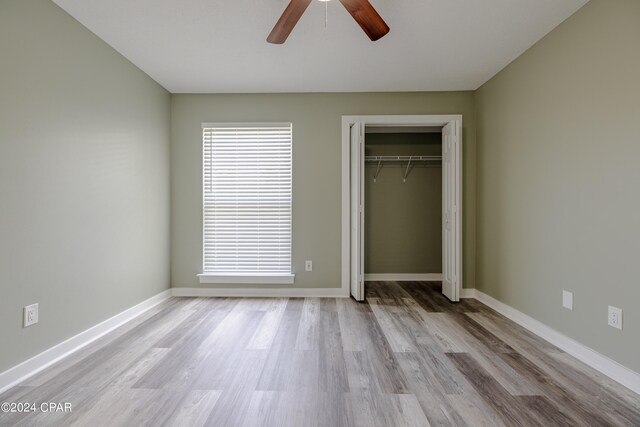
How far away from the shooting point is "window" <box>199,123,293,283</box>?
3883mm

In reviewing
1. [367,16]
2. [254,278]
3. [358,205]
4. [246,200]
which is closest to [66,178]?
[246,200]

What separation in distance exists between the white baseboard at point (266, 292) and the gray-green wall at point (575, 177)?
1.86 m

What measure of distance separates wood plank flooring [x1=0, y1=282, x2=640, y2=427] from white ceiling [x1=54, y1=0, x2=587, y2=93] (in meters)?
2.52

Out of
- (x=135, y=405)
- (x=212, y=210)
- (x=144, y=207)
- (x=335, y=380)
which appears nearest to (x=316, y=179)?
(x=212, y=210)

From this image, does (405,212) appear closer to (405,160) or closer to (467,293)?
(405,160)

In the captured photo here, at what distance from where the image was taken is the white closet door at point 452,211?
3.60 meters

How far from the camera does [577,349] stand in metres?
2.29

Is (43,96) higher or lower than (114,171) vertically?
higher

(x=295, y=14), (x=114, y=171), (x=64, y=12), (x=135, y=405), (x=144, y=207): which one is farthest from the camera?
(x=144, y=207)

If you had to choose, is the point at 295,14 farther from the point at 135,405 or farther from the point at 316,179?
the point at 135,405

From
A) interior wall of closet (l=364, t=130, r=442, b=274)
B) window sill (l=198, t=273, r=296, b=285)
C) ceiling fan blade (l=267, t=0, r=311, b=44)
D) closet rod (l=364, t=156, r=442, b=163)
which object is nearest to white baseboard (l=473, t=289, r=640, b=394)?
interior wall of closet (l=364, t=130, r=442, b=274)

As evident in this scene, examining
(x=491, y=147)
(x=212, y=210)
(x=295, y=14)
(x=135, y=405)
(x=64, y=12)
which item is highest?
(x=64, y=12)

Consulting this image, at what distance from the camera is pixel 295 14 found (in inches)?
73.7

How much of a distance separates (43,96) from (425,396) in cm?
311
